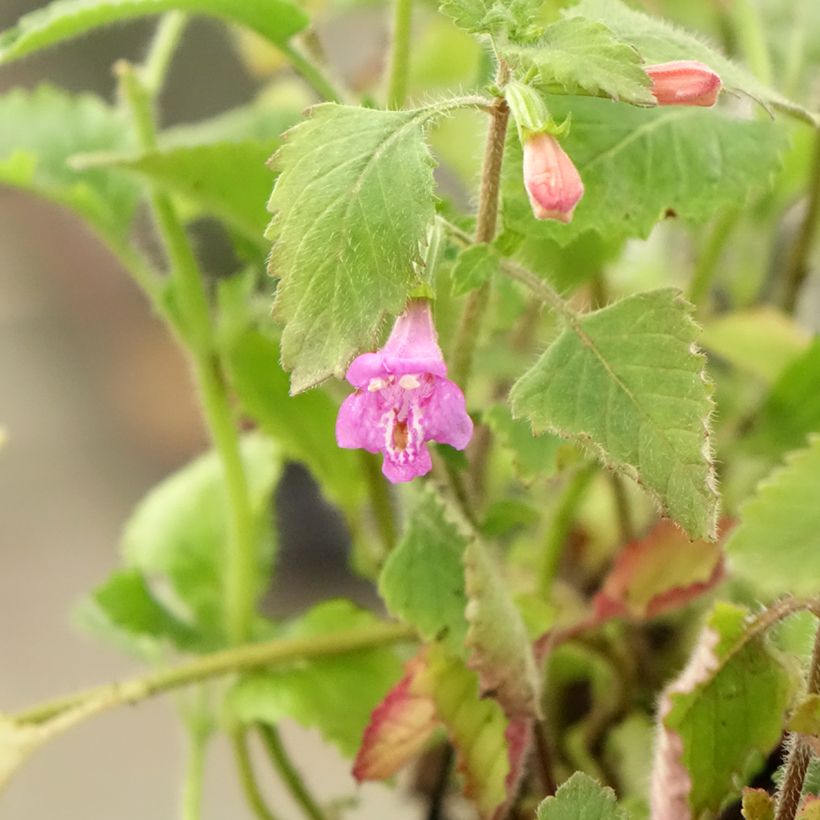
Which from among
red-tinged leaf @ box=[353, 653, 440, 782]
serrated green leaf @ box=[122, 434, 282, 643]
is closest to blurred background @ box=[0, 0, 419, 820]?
serrated green leaf @ box=[122, 434, 282, 643]

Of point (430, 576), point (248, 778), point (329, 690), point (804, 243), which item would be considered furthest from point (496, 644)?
point (804, 243)

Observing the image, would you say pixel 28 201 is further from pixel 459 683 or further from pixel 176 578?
pixel 459 683

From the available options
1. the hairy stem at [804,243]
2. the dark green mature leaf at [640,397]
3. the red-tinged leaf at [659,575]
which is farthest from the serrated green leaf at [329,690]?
the hairy stem at [804,243]

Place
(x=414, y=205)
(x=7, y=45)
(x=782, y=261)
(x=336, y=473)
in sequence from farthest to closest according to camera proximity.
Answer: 1. (x=782, y=261)
2. (x=336, y=473)
3. (x=7, y=45)
4. (x=414, y=205)

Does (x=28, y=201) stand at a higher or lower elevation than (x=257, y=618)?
higher

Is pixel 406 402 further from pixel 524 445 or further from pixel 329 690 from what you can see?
pixel 329 690

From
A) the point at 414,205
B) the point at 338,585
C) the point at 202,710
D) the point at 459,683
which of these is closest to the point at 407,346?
the point at 414,205
